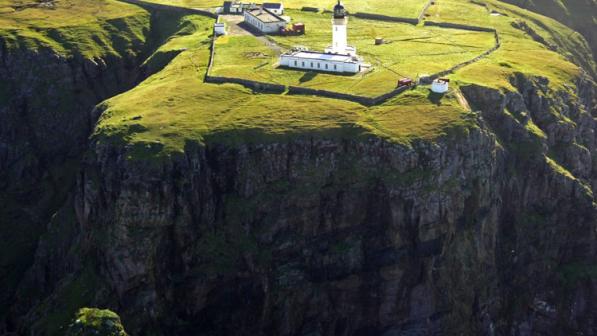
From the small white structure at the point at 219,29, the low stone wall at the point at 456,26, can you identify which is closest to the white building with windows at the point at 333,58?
the small white structure at the point at 219,29

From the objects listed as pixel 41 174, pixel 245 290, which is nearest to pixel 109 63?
pixel 41 174

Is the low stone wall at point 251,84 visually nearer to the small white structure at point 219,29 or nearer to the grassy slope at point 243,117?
the grassy slope at point 243,117

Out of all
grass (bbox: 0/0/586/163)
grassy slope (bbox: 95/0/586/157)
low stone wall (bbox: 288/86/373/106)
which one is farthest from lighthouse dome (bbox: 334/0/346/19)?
low stone wall (bbox: 288/86/373/106)

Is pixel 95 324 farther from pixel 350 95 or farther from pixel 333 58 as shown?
pixel 333 58

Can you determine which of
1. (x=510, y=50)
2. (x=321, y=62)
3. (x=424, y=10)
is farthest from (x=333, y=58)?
(x=424, y=10)

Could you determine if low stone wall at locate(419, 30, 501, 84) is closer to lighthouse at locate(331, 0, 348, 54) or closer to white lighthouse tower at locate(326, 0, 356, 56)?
white lighthouse tower at locate(326, 0, 356, 56)

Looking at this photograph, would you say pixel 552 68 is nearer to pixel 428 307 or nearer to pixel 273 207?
pixel 428 307
